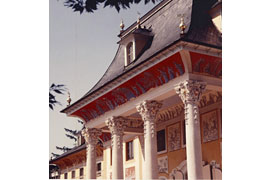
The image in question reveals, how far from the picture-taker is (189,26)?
1325 cm

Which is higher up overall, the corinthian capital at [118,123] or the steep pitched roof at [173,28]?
the steep pitched roof at [173,28]

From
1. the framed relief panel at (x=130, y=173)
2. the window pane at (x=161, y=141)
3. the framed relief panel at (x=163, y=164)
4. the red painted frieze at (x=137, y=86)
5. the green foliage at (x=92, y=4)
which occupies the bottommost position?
the framed relief panel at (x=130, y=173)

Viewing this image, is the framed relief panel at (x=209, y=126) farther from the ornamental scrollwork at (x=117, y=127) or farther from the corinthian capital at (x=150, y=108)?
the ornamental scrollwork at (x=117, y=127)

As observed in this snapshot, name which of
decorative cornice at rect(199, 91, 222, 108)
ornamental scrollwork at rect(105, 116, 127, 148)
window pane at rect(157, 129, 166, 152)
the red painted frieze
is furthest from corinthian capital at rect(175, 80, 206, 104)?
window pane at rect(157, 129, 166, 152)

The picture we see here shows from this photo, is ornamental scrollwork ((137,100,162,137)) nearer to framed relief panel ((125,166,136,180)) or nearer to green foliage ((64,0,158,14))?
green foliage ((64,0,158,14))

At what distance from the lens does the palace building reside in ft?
41.7

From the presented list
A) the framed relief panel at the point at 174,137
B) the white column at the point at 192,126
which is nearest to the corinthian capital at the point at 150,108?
the white column at the point at 192,126

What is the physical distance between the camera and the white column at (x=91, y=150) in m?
18.5

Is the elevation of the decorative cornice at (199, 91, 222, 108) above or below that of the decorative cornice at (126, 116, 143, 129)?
above

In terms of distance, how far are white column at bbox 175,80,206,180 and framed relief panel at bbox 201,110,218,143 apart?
9.66ft
